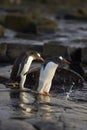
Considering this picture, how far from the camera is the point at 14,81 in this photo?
607 inches

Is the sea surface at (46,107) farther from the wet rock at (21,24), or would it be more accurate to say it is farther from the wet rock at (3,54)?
the wet rock at (21,24)

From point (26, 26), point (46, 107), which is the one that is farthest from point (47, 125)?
point (26, 26)

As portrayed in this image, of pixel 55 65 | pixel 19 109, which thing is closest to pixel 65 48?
pixel 55 65

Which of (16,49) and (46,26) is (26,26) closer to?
(46,26)

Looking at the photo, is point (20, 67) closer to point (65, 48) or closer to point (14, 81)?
point (14, 81)

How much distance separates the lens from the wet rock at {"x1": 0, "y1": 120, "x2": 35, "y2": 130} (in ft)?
33.6

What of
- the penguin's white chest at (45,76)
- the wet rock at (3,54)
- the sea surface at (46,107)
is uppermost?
the wet rock at (3,54)

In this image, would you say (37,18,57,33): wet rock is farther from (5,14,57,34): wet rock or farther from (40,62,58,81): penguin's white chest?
(40,62,58,81): penguin's white chest

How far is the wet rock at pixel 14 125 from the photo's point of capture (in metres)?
10.2

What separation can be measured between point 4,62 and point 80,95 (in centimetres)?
634

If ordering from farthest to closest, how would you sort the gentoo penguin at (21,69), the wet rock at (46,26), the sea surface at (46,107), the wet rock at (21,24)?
the wet rock at (46,26)
the wet rock at (21,24)
the gentoo penguin at (21,69)
the sea surface at (46,107)

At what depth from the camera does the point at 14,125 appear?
34.0ft

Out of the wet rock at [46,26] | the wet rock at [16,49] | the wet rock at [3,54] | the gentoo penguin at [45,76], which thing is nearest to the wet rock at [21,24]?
the wet rock at [46,26]

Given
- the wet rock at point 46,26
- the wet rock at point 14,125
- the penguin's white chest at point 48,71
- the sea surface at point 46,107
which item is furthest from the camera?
the wet rock at point 46,26
